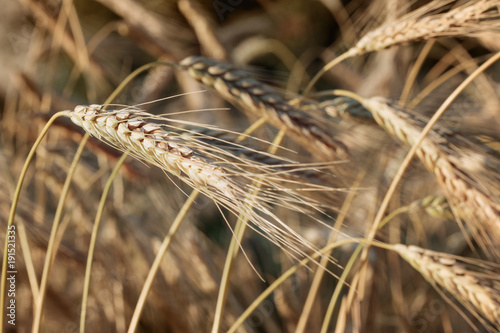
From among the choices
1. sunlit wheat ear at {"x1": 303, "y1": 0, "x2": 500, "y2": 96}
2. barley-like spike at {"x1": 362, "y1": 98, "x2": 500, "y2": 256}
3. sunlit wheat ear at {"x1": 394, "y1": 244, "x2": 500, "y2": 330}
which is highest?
sunlit wheat ear at {"x1": 303, "y1": 0, "x2": 500, "y2": 96}

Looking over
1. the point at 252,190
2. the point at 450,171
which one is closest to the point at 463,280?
the point at 450,171

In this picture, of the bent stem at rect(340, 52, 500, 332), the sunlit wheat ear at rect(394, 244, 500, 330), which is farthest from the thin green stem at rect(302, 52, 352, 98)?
the sunlit wheat ear at rect(394, 244, 500, 330)

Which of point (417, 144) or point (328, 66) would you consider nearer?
point (417, 144)

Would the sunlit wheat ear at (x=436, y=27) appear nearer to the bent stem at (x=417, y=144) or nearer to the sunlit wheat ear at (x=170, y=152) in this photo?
the bent stem at (x=417, y=144)

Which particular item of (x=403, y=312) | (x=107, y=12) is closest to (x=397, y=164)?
(x=403, y=312)

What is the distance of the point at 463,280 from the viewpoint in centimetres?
60

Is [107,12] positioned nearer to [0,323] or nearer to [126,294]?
[126,294]

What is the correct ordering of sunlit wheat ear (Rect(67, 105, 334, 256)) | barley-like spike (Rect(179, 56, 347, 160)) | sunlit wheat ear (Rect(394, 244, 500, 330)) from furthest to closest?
barley-like spike (Rect(179, 56, 347, 160)) → sunlit wheat ear (Rect(394, 244, 500, 330)) → sunlit wheat ear (Rect(67, 105, 334, 256))

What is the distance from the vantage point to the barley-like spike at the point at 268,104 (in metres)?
0.70

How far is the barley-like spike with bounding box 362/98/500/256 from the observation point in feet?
→ 2.01

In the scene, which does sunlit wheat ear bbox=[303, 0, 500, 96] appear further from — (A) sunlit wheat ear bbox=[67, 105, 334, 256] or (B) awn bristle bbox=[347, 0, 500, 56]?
(A) sunlit wheat ear bbox=[67, 105, 334, 256]

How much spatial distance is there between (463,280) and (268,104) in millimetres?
346

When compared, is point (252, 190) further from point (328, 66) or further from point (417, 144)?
point (328, 66)

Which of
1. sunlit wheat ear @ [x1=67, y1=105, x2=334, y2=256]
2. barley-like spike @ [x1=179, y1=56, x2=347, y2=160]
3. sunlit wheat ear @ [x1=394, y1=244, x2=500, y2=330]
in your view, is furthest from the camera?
barley-like spike @ [x1=179, y1=56, x2=347, y2=160]
